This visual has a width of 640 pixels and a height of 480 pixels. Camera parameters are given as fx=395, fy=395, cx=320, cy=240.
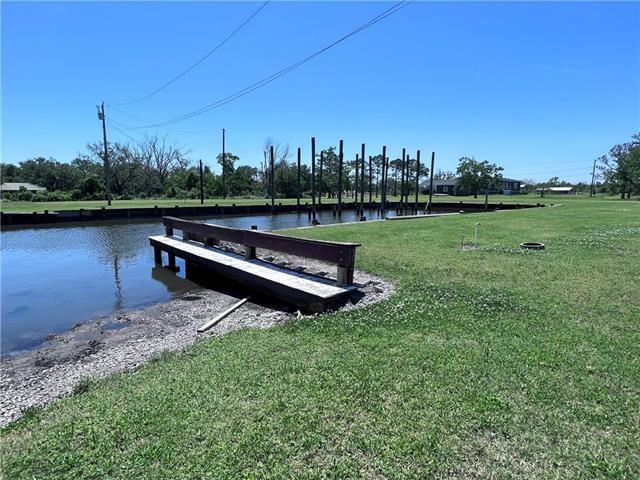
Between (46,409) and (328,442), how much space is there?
100 inches

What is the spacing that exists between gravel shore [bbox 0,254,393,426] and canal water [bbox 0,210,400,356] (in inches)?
26.4

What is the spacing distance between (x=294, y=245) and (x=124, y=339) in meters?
3.06

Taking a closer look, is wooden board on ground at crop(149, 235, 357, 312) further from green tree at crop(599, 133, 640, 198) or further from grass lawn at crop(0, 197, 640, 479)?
green tree at crop(599, 133, 640, 198)

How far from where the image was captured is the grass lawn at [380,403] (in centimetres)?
233

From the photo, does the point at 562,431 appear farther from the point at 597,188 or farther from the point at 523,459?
the point at 597,188

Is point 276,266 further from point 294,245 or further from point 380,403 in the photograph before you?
point 380,403

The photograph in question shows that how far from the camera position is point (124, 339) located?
19.1 feet

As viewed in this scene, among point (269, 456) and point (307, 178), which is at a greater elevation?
point (307, 178)

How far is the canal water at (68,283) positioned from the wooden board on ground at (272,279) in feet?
2.82

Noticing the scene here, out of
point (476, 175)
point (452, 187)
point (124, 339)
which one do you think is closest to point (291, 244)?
point (124, 339)

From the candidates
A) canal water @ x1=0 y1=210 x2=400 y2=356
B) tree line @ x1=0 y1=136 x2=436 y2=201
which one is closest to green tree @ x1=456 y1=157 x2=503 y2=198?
tree line @ x1=0 y1=136 x2=436 y2=201

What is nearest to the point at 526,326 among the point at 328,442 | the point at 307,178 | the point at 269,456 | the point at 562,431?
the point at 562,431

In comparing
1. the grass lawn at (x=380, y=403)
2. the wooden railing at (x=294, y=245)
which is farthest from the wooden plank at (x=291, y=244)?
the grass lawn at (x=380, y=403)

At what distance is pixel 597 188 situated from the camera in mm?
87250
